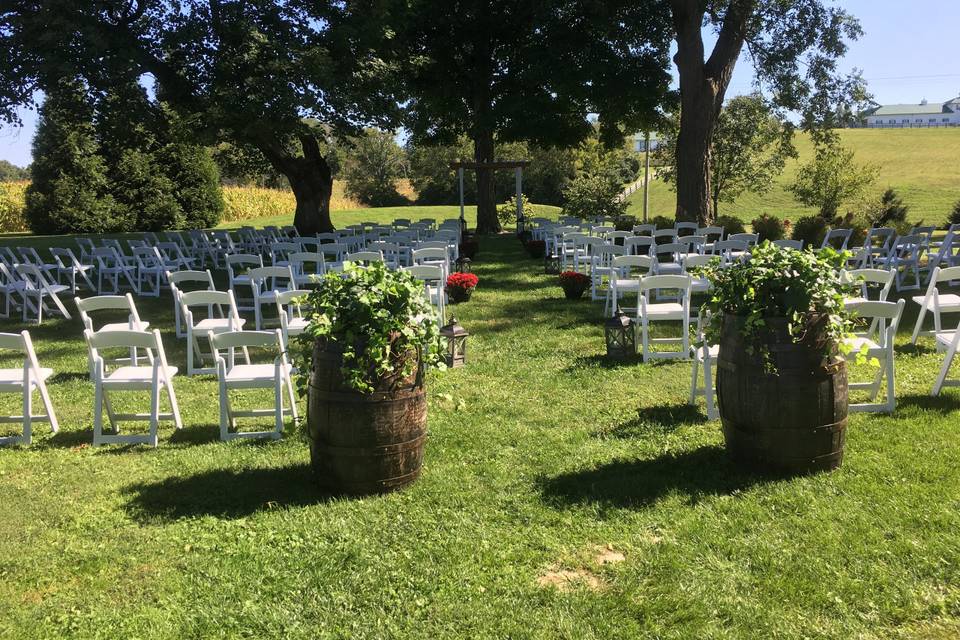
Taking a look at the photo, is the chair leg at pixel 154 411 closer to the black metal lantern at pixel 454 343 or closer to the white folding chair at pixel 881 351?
the black metal lantern at pixel 454 343

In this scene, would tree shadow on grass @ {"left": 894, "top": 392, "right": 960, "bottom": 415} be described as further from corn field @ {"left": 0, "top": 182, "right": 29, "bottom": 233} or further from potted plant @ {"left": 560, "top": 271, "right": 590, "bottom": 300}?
corn field @ {"left": 0, "top": 182, "right": 29, "bottom": 233}

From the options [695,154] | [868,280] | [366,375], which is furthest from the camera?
[695,154]

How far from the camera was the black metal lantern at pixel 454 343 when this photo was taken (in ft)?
21.4

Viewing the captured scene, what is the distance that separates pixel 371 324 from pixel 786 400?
2.28 metres

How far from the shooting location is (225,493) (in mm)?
4020

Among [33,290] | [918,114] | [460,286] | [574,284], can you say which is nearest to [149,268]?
[33,290]

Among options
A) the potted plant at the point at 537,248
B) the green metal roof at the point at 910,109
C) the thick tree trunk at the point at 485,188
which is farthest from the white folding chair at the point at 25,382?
the green metal roof at the point at 910,109

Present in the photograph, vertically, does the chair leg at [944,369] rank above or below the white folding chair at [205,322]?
below

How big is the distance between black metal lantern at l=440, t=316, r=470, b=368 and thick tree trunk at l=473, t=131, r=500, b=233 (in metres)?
16.0

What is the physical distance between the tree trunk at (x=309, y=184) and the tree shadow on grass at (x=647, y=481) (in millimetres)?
17537

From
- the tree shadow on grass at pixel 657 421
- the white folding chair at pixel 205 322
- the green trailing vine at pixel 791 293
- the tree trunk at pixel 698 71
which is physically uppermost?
the tree trunk at pixel 698 71

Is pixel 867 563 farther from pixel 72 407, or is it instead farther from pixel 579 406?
pixel 72 407

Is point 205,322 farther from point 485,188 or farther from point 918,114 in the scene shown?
Answer: point 918,114

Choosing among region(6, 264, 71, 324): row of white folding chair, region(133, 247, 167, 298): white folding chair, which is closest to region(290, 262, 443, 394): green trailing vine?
region(6, 264, 71, 324): row of white folding chair
